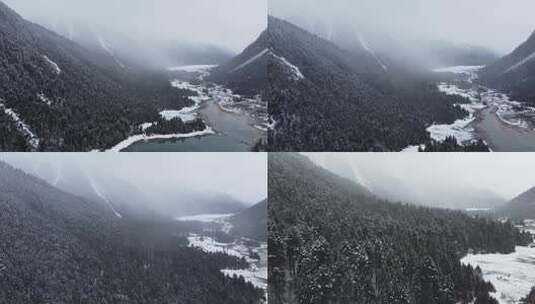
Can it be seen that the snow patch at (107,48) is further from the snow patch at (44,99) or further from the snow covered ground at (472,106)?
the snow covered ground at (472,106)

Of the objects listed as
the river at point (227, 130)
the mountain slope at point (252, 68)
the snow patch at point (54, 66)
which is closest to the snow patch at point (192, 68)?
the river at point (227, 130)

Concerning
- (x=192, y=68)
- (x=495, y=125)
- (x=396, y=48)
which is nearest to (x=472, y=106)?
(x=495, y=125)

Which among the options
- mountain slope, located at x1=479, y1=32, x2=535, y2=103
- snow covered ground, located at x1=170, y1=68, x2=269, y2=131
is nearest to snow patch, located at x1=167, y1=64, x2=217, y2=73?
snow covered ground, located at x1=170, y1=68, x2=269, y2=131

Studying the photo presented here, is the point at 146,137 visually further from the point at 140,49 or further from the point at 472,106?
the point at 472,106

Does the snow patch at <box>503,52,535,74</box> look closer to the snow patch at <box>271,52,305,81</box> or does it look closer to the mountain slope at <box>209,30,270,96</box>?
the snow patch at <box>271,52,305,81</box>

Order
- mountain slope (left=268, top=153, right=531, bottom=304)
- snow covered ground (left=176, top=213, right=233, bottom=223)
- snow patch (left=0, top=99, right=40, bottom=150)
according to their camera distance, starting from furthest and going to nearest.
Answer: snow covered ground (left=176, top=213, right=233, bottom=223) → mountain slope (left=268, top=153, right=531, bottom=304) → snow patch (left=0, top=99, right=40, bottom=150)

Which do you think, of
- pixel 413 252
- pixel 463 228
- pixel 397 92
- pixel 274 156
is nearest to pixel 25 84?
pixel 274 156

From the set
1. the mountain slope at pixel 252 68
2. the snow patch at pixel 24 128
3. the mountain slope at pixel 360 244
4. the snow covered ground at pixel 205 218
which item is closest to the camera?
the snow patch at pixel 24 128
